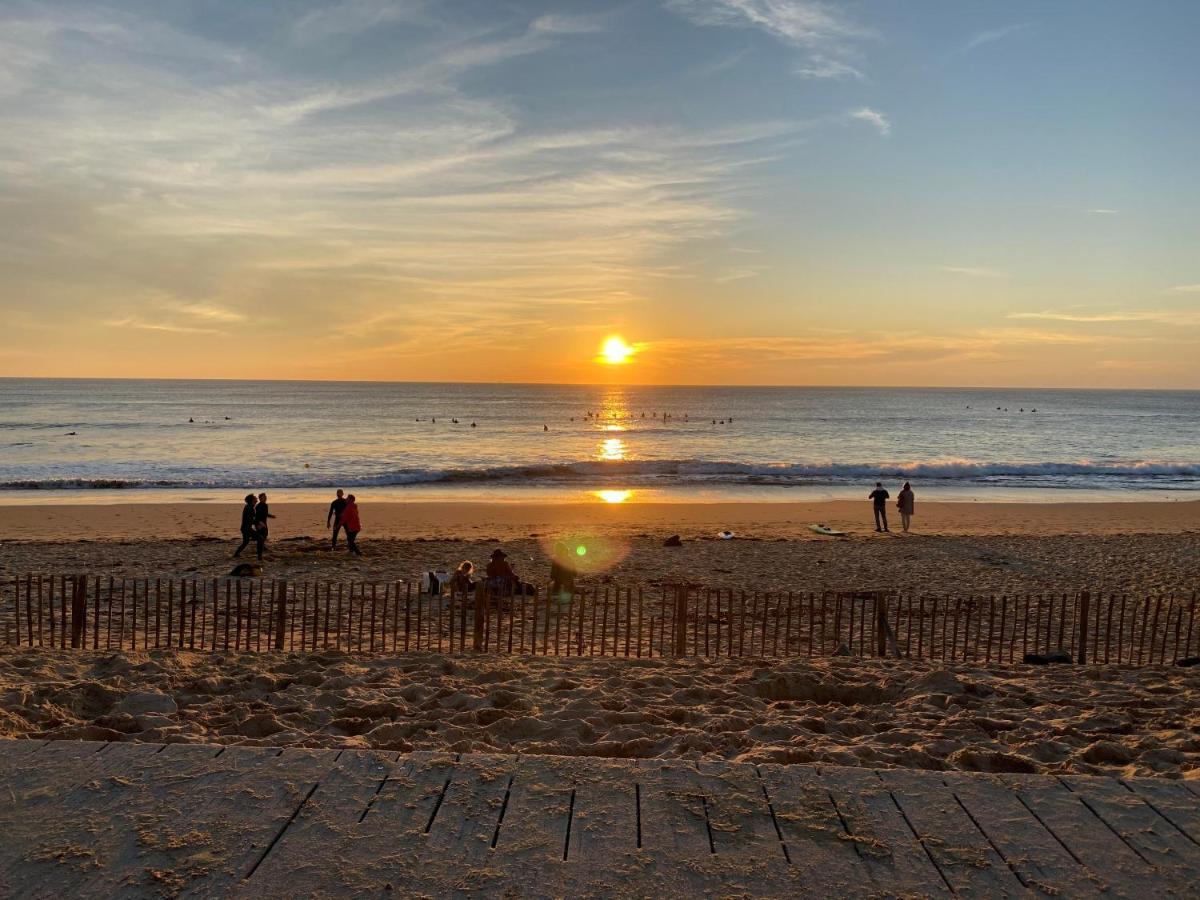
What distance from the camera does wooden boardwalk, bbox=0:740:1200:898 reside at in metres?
4.41

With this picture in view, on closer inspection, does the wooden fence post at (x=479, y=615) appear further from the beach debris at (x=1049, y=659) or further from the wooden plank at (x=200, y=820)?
the beach debris at (x=1049, y=659)

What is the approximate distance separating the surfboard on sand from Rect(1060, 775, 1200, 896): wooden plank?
18588mm

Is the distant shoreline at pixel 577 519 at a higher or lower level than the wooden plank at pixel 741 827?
lower

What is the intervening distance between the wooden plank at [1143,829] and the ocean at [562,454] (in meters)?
29.5

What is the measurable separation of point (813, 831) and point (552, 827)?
5.12 ft

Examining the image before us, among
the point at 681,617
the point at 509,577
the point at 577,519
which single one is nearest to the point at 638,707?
the point at 681,617

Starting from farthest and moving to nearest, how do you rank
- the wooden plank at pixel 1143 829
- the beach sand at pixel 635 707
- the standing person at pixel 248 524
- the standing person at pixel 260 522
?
the standing person at pixel 248 524 < the standing person at pixel 260 522 < the beach sand at pixel 635 707 < the wooden plank at pixel 1143 829

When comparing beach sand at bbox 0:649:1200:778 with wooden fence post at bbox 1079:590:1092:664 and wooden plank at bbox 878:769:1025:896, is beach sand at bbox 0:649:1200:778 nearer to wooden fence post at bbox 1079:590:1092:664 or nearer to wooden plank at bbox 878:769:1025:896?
wooden fence post at bbox 1079:590:1092:664

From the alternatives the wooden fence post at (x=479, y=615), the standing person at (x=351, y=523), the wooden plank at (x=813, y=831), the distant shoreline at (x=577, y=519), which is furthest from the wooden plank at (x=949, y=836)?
the distant shoreline at (x=577, y=519)

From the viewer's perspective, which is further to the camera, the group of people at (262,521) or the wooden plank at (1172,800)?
the group of people at (262,521)

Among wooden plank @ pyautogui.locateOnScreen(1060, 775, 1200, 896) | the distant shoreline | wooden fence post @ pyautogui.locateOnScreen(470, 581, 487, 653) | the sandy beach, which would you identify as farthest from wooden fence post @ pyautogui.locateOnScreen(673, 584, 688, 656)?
the distant shoreline

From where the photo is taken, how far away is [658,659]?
977 cm

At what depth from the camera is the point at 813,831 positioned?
4.93m

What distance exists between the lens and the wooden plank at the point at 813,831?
4496 millimetres
